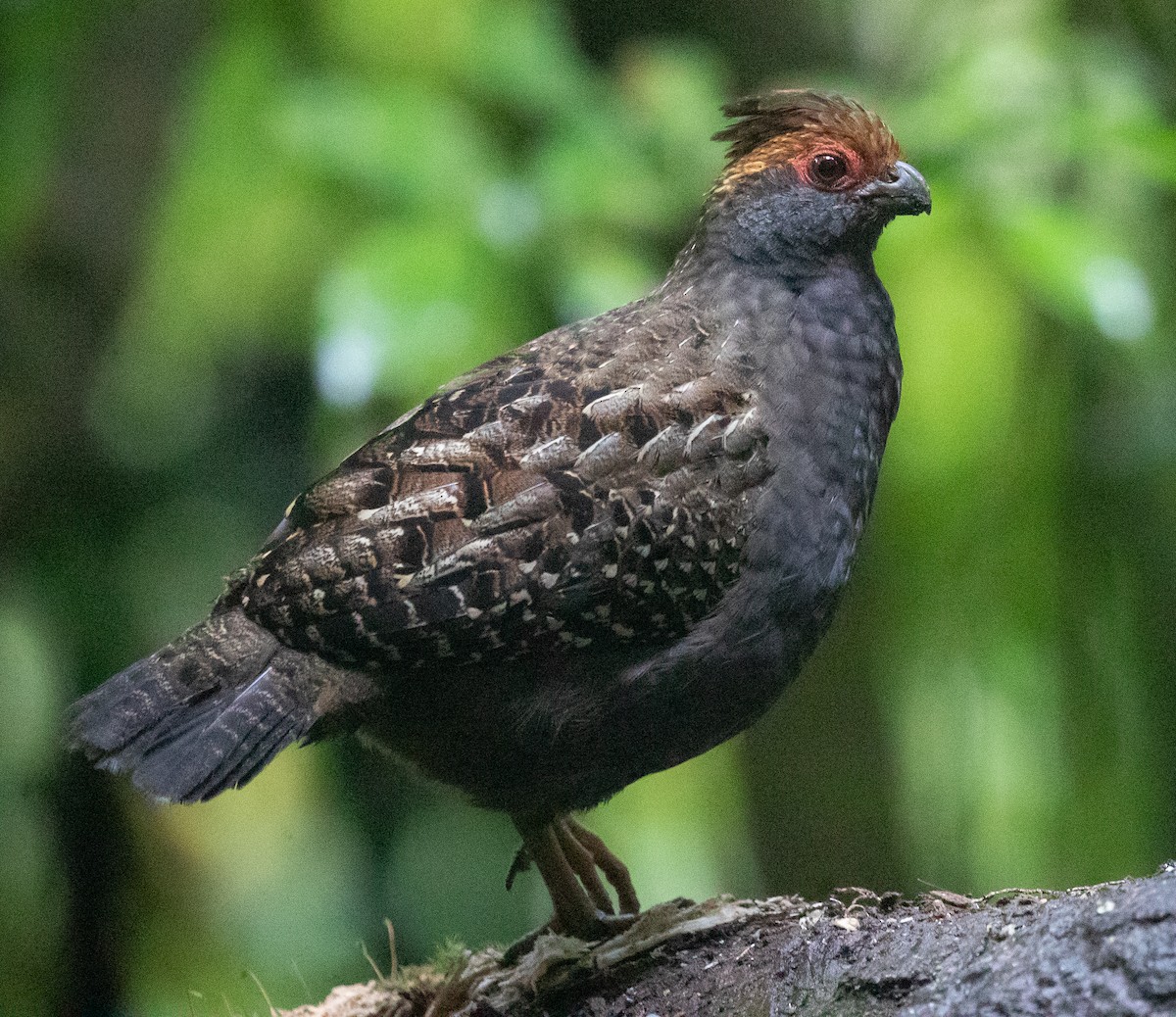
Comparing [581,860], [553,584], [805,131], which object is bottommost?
[581,860]

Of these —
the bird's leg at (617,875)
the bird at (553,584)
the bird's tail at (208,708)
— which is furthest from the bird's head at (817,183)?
the bird's leg at (617,875)

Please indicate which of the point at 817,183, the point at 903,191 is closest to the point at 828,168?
the point at 817,183

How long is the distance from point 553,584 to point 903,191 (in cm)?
126

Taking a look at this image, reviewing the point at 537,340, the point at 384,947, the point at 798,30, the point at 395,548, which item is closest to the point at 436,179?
the point at 537,340

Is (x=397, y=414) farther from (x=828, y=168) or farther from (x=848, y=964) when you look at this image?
(x=848, y=964)

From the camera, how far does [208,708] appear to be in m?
2.44

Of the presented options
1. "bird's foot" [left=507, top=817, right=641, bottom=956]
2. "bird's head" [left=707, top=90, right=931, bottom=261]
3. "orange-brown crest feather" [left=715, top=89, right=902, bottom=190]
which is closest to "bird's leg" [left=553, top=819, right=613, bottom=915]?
"bird's foot" [left=507, top=817, right=641, bottom=956]

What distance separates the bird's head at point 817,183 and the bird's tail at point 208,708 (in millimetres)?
1403

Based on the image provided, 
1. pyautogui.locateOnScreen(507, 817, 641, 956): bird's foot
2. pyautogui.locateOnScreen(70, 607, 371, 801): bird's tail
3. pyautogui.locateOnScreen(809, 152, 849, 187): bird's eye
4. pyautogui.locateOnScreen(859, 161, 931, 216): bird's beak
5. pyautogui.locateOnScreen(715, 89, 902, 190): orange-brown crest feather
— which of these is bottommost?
pyautogui.locateOnScreen(507, 817, 641, 956): bird's foot

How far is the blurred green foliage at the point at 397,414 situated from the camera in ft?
13.0

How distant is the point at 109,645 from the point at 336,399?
173 cm

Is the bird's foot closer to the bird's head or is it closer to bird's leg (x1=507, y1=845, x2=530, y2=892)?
bird's leg (x1=507, y1=845, x2=530, y2=892)

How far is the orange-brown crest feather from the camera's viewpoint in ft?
9.33

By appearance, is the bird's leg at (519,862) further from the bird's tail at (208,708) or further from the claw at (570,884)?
the bird's tail at (208,708)
